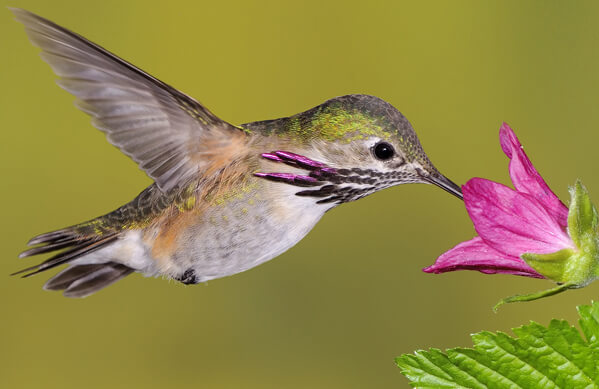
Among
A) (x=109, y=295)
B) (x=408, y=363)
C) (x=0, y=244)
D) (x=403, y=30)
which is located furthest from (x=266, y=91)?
(x=408, y=363)

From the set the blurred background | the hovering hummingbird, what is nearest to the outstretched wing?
the hovering hummingbird

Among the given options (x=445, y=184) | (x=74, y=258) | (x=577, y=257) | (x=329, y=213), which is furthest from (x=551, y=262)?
(x=329, y=213)

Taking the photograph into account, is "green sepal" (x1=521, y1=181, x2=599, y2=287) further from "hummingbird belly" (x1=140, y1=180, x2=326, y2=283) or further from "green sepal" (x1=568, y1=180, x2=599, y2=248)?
"hummingbird belly" (x1=140, y1=180, x2=326, y2=283)

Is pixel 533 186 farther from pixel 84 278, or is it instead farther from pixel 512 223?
pixel 84 278

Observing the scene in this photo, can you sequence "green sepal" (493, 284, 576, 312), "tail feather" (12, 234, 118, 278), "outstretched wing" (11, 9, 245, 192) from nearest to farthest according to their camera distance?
1. "green sepal" (493, 284, 576, 312)
2. "outstretched wing" (11, 9, 245, 192)
3. "tail feather" (12, 234, 118, 278)

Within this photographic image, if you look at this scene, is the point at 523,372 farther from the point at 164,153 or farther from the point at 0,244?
the point at 0,244

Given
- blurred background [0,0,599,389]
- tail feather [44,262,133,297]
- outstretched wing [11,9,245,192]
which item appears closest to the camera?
outstretched wing [11,9,245,192]

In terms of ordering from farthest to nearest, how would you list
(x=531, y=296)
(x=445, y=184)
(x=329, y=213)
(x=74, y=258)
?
(x=329, y=213) < (x=74, y=258) < (x=445, y=184) < (x=531, y=296)
